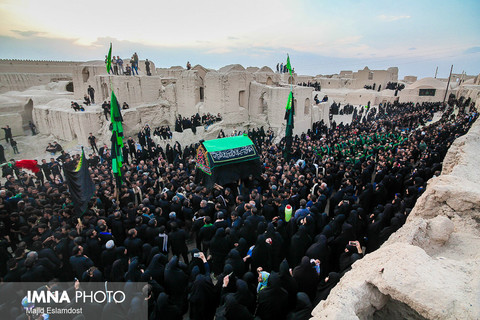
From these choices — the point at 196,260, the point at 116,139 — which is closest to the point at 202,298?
the point at 196,260

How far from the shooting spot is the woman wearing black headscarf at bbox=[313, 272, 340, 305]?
12.4 feet

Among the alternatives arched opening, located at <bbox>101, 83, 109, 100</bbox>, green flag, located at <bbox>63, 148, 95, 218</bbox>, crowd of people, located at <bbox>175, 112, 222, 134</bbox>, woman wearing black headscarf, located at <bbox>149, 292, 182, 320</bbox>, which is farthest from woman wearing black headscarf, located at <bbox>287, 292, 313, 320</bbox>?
arched opening, located at <bbox>101, 83, 109, 100</bbox>

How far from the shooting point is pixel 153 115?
1827 centimetres

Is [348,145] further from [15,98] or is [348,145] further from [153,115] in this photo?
[15,98]

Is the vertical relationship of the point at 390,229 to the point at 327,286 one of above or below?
above

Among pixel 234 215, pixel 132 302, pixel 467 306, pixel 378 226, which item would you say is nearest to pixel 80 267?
pixel 132 302

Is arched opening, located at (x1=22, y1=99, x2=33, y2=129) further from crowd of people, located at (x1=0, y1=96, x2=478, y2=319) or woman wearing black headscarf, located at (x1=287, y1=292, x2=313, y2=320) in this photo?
woman wearing black headscarf, located at (x1=287, y1=292, x2=313, y2=320)

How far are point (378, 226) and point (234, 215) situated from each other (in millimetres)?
2854

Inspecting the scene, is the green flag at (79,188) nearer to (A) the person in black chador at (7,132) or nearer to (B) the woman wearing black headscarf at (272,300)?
(B) the woman wearing black headscarf at (272,300)

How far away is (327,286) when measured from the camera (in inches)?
153

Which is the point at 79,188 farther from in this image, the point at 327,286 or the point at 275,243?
the point at 327,286

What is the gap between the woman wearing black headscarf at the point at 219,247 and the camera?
495cm

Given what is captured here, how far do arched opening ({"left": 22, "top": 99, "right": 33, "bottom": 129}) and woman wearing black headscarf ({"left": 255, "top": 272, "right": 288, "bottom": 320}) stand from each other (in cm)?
2044

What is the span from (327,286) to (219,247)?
199 cm
